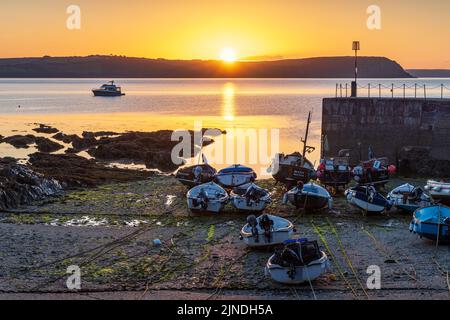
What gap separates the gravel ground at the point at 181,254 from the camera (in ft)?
52.2

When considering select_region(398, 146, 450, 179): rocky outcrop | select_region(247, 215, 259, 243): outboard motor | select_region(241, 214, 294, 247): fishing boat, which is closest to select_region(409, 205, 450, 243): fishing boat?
select_region(241, 214, 294, 247): fishing boat

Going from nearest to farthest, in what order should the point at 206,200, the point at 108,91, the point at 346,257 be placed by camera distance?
the point at 346,257 < the point at 206,200 < the point at 108,91

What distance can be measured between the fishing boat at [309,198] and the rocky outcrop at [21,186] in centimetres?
1080

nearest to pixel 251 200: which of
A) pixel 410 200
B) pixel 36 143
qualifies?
pixel 410 200

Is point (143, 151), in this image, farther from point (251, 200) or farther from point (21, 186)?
point (251, 200)

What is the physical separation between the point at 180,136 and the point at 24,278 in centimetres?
3942

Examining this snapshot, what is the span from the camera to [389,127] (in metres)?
37.9

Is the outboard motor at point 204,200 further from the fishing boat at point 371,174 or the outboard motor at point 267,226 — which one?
the fishing boat at point 371,174

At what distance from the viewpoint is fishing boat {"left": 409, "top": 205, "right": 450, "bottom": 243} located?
1945cm

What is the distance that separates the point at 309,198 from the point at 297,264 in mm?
8900

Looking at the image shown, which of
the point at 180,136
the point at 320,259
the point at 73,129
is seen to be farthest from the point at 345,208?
the point at 73,129

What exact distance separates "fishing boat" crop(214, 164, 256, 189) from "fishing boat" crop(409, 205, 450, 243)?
10.5m

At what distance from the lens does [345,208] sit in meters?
26.0
